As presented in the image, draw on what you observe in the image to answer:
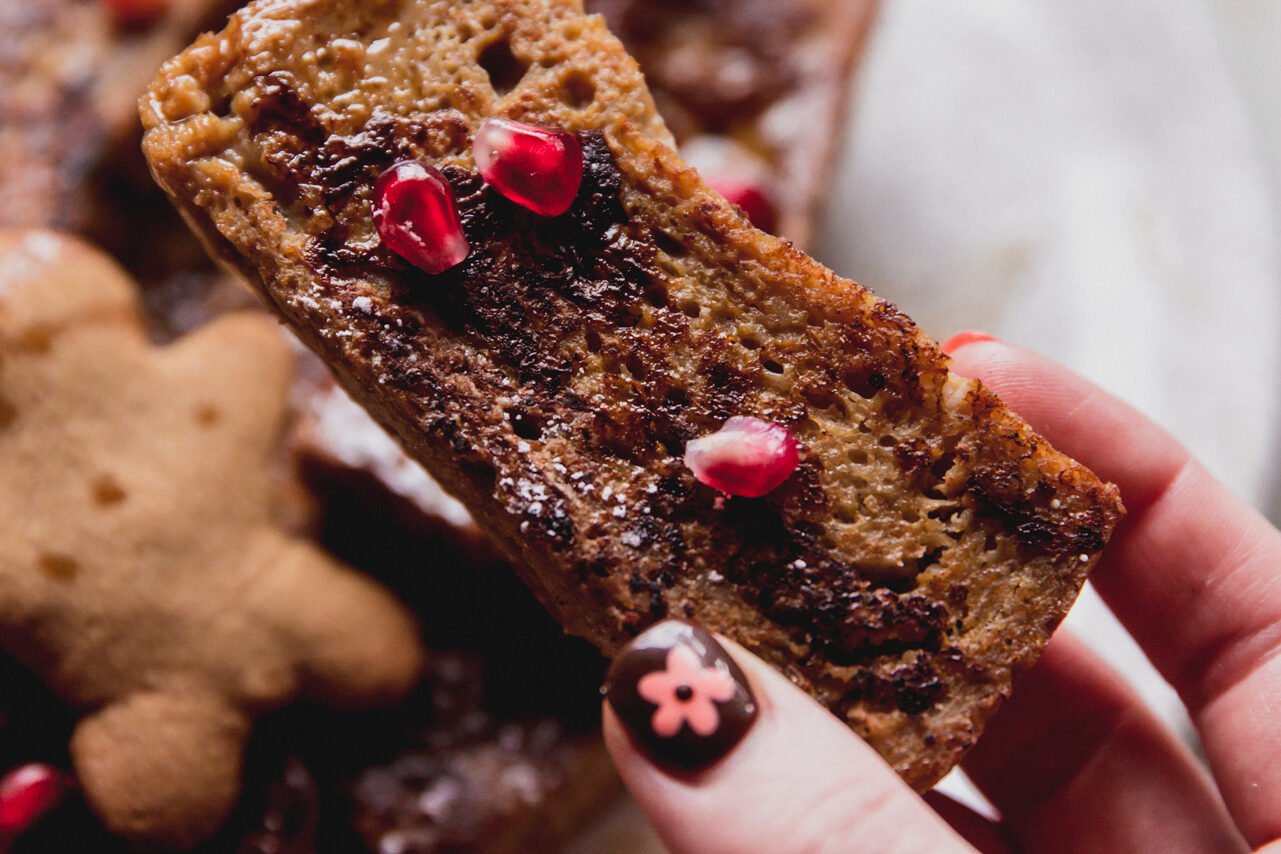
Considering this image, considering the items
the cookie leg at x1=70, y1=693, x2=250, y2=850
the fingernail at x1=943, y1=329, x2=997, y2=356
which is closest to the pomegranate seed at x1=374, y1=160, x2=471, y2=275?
the fingernail at x1=943, y1=329, x2=997, y2=356

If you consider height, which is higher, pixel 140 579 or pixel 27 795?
pixel 140 579

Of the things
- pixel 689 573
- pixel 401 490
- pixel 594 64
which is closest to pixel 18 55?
pixel 401 490

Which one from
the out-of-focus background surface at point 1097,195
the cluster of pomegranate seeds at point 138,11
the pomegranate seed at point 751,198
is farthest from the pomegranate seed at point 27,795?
the out-of-focus background surface at point 1097,195

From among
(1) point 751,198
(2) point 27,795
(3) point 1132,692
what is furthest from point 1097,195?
(2) point 27,795

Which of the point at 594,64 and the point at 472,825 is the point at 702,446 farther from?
the point at 472,825

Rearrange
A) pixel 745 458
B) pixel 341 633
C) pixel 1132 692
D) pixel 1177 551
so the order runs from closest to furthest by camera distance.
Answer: pixel 745 458
pixel 1177 551
pixel 1132 692
pixel 341 633

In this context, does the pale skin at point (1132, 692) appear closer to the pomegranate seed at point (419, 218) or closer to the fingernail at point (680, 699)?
the fingernail at point (680, 699)

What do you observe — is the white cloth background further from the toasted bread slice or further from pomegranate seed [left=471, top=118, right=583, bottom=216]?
pomegranate seed [left=471, top=118, right=583, bottom=216]

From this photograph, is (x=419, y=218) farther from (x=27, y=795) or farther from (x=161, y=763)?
(x=27, y=795)
